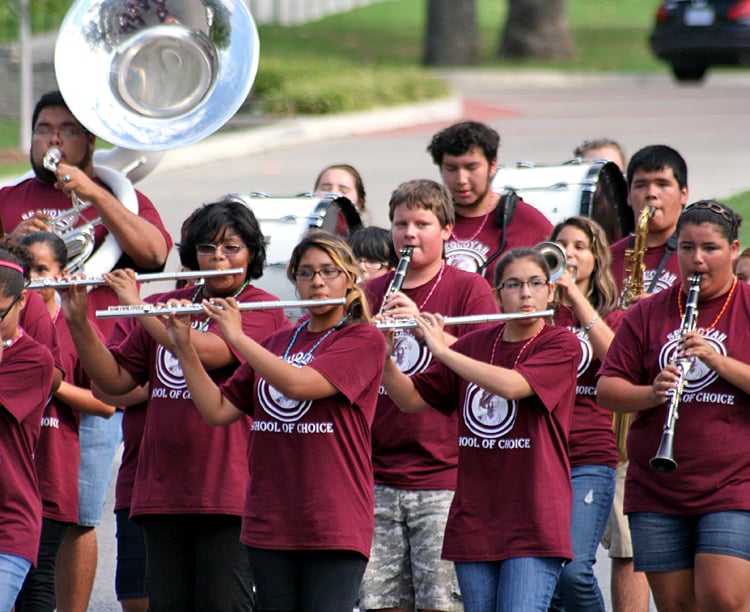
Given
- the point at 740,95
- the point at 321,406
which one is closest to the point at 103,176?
the point at 321,406

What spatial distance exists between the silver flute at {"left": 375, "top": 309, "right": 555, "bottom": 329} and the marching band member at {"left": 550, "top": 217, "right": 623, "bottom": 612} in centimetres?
35

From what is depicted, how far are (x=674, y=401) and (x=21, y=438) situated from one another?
2.21 m

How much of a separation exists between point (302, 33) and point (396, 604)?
28.4 m

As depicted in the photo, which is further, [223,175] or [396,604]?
[223,175]

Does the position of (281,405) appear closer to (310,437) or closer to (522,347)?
(310,437)

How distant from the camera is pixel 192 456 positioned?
18.2 ft

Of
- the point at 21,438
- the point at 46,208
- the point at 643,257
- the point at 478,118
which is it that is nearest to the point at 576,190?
the point at 643,257

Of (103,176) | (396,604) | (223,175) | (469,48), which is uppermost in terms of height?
(469,48)

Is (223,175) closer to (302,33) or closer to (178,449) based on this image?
(178,449)

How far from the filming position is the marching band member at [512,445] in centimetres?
523

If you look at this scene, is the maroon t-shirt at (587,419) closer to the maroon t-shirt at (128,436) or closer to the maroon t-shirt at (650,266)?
the maroon t-shirt at (650,266)

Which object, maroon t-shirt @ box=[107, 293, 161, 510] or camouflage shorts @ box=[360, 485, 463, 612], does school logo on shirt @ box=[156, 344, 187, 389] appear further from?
camouflage shorts @ box=[360, 485, 463, 612]

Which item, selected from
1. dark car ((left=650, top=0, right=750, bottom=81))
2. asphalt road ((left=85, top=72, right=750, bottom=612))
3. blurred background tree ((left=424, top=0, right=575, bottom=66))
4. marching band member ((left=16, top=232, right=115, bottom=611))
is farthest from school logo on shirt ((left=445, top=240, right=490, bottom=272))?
blurred background tree ((left=424, top=0, right=575, bottom=66))

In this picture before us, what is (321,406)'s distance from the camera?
5164 millimetres
